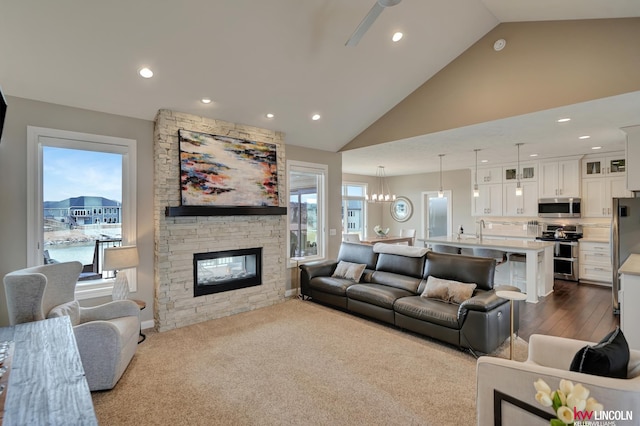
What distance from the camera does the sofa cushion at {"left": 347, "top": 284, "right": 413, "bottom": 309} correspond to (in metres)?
3.97

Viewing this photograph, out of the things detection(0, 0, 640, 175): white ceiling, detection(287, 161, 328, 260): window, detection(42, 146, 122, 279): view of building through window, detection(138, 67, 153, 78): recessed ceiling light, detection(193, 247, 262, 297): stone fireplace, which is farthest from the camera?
detection(287, 161, 328, 260): window

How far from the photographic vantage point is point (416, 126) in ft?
15.8

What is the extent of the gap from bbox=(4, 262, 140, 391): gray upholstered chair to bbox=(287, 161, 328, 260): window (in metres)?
3.10

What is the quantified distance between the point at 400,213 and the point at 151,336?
315 inches

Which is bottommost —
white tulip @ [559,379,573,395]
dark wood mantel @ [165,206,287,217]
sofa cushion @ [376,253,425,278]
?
sofa cushion @ [376,253,425,278]

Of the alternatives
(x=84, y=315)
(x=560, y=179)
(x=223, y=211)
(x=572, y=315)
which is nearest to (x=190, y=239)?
(x=223, y=211)

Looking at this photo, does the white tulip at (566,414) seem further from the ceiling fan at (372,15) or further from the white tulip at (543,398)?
the ceiling fan at (372,15)

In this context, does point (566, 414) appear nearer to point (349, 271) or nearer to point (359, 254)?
point (349, 271)

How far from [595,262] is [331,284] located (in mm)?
5523

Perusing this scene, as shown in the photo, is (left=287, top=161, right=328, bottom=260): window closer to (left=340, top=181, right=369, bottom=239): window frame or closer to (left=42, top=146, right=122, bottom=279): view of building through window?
(left=42, top=146, right=122, bottom=279): view of building through window

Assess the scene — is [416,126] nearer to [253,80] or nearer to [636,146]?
[253,80]

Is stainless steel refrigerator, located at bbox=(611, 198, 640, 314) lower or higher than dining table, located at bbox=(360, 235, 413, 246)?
higher

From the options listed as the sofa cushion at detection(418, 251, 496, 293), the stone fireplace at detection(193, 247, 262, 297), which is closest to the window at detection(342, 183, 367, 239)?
the stone fireplace at detection(193, 247, 262, 297)

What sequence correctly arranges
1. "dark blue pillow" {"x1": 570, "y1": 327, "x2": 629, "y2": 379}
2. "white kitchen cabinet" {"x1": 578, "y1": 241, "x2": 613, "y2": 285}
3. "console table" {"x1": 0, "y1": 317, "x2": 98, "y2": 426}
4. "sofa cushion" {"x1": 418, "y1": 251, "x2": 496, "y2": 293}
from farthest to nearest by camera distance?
"white kitchen cabinet" {"x1": 578, "y1": 241, "x2": 613, "y2": 285} → "sofa cushion" {"x1": 418, "y1": 251, "x2": 496, "y2": 293} → "dark blue pillow" {"x1": 570, "y1": 327, "x2": 629, "y2": 379} → "console table" {"x1": 0, "y1": 317, "x2": 98, "y2": 426}
